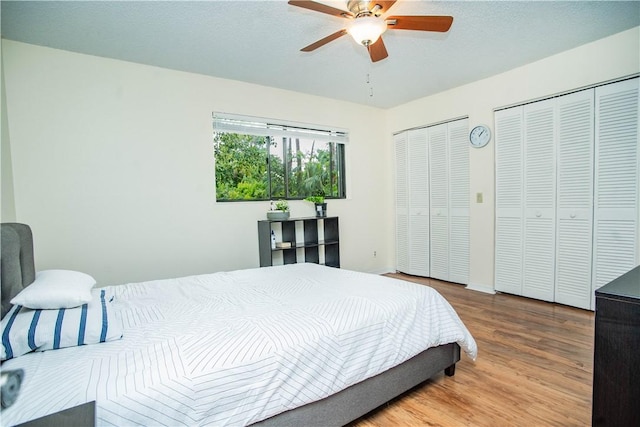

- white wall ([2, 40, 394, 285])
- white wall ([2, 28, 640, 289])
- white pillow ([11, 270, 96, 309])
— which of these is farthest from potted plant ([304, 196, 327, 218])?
white pillow ([11, 270, 96, 309])

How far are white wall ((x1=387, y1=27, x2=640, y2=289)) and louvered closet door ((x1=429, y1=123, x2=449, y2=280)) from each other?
0.90ft

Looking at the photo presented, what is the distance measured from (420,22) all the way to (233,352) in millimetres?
2146

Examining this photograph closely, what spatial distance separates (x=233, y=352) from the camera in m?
1.23

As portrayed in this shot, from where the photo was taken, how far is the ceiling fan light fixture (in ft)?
6.44

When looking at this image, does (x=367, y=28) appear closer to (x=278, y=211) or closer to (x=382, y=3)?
(x=382, y=3)

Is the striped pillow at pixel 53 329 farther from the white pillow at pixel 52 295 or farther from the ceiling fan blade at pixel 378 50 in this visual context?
the ceiling fan blade at pixel 378 50

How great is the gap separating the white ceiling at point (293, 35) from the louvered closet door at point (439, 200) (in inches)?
35.2

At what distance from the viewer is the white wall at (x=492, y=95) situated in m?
2.88

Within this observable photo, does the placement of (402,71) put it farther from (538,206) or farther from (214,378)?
(214,378)

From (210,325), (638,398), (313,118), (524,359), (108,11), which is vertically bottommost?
(524,359)

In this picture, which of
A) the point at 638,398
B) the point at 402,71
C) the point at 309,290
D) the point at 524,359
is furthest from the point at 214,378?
the point at 402,71

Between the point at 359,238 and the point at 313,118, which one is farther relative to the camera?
the point at 359,238

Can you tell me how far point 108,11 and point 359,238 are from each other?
144 inches

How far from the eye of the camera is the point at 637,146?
277 centimetres
